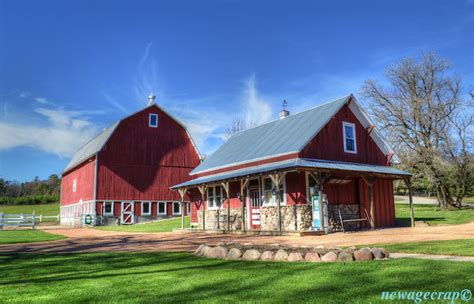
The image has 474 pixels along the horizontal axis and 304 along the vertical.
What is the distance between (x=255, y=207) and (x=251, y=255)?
12168 millimetres

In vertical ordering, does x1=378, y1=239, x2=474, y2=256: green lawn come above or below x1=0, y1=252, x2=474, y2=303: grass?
above

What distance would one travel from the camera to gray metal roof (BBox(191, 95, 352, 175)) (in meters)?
20.6

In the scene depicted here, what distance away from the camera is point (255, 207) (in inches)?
846

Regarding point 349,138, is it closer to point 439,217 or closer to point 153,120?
point 439,217

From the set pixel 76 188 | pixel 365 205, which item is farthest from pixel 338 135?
pixel 76 188

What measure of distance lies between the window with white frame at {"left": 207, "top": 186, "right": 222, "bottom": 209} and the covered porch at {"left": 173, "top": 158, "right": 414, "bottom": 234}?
0.42m

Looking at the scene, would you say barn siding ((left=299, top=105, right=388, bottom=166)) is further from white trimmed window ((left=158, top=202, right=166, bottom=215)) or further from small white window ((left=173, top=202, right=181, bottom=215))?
white trimmed window ((left=158, top=202, right=166, bottom=215))

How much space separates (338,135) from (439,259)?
13747 millimetres

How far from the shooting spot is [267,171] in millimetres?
18297

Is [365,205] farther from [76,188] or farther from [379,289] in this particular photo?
[76,188]

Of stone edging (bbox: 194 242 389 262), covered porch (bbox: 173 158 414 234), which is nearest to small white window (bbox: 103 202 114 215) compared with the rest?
covered porch (bbox: 173 158 414 234)

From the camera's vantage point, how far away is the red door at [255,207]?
21266mm

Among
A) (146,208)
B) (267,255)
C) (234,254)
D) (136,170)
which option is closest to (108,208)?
(146,208)

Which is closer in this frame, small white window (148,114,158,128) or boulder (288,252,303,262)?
boulder (288,252,303,262)
